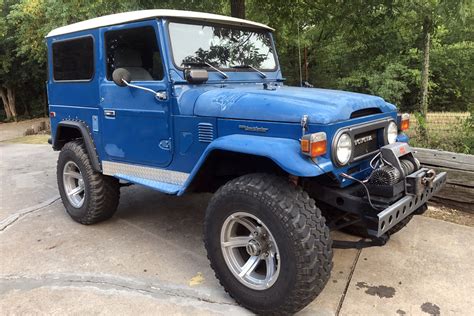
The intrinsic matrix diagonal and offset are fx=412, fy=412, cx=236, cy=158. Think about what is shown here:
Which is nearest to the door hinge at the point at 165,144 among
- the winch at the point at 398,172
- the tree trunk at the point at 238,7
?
the winch at the point at 398,172

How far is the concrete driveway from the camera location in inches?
118

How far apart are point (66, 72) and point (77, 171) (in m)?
1.12

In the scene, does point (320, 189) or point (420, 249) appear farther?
point (420, 249)

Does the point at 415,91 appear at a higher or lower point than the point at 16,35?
lower

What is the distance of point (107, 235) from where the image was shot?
14.1 ft

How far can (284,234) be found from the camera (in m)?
2.58

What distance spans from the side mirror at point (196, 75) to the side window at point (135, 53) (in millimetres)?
247

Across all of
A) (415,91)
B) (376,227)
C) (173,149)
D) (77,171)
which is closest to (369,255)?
(376,227)

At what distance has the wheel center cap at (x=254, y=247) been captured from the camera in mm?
2855

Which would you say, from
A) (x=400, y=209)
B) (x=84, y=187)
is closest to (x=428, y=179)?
(x=400, y=209)

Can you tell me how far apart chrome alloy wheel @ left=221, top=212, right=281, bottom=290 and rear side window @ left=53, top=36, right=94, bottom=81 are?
233 cm

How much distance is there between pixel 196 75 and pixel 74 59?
179 centimetres

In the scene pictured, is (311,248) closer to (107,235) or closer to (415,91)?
(107,235)

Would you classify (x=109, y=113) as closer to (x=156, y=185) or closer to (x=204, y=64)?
(x=156, y=185)
